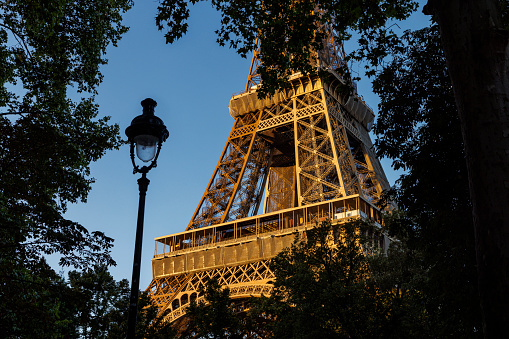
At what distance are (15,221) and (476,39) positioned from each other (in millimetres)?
9963

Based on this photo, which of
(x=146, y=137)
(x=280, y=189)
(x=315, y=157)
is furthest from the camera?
(x=280, y=189)

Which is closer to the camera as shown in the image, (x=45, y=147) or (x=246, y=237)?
(x=45, y=147)

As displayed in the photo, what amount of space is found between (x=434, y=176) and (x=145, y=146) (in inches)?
340

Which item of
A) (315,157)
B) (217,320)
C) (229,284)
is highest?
(315,157)

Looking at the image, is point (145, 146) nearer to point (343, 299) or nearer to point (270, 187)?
point (343, 299)

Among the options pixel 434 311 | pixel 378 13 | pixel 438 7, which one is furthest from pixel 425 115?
pixel 438 7

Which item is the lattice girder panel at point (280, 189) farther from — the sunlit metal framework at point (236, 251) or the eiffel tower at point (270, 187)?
the sunlit metal framework at point (236, 251)

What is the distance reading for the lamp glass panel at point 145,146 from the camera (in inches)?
341

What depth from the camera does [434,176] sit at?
14102 mm

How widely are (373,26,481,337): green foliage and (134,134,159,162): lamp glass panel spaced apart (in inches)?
313

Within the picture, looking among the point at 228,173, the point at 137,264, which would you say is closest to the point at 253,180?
the point at 228,173

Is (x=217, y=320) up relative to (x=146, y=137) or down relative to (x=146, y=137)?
down

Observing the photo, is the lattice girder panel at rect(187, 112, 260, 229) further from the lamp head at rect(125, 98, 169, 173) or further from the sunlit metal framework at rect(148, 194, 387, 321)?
the lamp head at rect(125, 98, 169, 173)

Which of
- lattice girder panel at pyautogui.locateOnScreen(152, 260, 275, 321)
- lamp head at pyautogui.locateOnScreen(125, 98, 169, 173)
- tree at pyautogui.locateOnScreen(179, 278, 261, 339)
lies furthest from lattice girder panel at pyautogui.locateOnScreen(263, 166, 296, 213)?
lamp head at pyautogui.locateOnScreen(125, 98, 169, 173)
